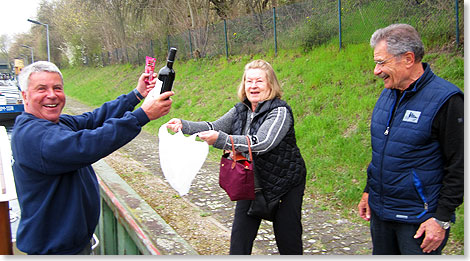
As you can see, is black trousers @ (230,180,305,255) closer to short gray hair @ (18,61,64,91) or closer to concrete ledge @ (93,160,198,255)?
concrete ledge @ (93,160,198,255)

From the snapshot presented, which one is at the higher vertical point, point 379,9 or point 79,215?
point 379,9

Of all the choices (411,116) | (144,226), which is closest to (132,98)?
(144,226)

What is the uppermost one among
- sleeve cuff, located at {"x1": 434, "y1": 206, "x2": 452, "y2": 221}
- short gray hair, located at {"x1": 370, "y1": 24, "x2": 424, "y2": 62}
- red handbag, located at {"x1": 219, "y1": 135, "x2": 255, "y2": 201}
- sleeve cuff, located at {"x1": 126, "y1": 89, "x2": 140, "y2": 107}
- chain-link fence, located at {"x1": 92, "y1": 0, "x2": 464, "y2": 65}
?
chain-link fence, located at {"x1": 92, "y1": 0, "x2": 464, "y2": 65}

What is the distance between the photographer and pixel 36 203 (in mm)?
2209

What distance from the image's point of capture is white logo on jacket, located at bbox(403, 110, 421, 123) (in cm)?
222

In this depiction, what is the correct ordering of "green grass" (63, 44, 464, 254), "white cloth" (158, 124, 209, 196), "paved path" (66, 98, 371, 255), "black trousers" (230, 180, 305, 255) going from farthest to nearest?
1. "green grass" (63, 44, 464, 254)
2. "paved path" (66, 98, 371, 255)
3. "black trousers" (230, 180, 305, 255)
4. "white cloth" (158, 124, 209, 196)

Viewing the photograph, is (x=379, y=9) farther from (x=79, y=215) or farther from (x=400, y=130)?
(x=79, y=215)

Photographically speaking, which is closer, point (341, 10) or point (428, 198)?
point (428, 198)

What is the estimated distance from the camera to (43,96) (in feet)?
7.41

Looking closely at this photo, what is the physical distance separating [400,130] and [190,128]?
1.49 metres

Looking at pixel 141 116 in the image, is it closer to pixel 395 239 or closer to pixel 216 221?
pixel 395 239

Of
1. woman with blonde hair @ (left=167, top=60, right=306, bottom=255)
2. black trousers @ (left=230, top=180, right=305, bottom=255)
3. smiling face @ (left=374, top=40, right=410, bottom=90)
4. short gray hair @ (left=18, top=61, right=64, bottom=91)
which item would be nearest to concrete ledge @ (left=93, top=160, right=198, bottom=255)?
black trousers @ (left=230, top=180, right=305, bottom=255)

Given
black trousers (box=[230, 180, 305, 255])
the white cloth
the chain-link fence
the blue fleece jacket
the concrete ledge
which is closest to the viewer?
the blue fleece jacket

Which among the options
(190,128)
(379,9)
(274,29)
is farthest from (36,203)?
(274,29)
